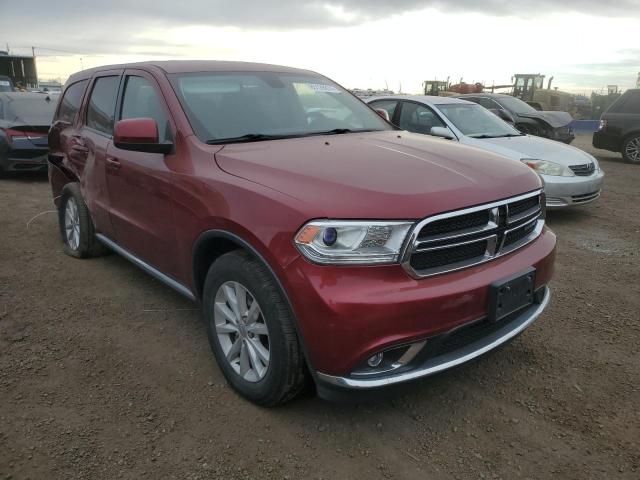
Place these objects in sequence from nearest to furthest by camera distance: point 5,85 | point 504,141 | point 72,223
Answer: point 72,223, point 504,141, point 5,85

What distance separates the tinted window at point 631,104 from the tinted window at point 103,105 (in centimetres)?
1160

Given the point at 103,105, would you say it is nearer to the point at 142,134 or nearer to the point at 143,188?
the point at 143,188

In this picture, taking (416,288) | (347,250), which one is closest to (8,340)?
(347,250)

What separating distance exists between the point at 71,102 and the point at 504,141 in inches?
202

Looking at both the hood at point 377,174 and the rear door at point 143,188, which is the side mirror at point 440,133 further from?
the rear door at point 143,188

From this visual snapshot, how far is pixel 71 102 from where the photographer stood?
491 cm

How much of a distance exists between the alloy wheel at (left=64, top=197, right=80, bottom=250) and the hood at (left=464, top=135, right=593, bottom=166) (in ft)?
15.4

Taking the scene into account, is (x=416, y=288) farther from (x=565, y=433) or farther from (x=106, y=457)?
(x=106, y=457)

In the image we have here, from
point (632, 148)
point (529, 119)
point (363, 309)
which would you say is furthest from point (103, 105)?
point (632, 148)

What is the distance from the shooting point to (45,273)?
466 cm

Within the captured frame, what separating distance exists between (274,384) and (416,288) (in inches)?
33.4

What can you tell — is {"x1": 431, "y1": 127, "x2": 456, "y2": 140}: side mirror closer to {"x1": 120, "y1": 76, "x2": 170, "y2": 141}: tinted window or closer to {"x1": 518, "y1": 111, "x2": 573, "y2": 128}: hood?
{"x1": 120, "y1": 76, "x2": 170, "y2": 141}: tinted window

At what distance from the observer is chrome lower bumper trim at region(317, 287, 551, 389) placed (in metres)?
2.21

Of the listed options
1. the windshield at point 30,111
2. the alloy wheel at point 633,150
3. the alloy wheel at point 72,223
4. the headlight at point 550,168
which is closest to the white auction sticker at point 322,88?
the alloy wheel at point 72,223
